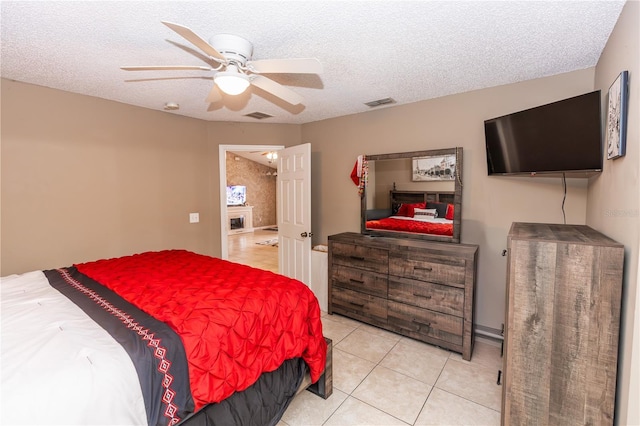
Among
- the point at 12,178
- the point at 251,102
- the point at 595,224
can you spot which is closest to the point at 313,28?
the point at 251,102

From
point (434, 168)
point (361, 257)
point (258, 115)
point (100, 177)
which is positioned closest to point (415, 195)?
point (434, 168)

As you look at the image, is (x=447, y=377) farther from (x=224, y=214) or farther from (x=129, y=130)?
(x=129, y=130)

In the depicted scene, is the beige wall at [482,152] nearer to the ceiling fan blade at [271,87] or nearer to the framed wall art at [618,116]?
the framed wall art at [618,116]

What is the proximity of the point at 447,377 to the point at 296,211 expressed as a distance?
238 centimetres

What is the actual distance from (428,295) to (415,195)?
1028mm

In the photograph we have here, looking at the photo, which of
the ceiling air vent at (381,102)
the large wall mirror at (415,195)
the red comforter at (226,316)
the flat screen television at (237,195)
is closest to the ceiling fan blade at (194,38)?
the red comforter at (226,316)

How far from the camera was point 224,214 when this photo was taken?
403 cm

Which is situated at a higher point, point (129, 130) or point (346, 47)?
point (346, 47)

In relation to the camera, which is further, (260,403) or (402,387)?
(402,387)

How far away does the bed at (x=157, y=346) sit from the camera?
3.42ft

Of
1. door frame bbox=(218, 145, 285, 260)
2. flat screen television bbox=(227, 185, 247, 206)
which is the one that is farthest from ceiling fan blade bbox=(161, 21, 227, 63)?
flat screen television bbox=(227, 185, 247, 206)

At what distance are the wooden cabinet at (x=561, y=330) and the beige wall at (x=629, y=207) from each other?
4cm

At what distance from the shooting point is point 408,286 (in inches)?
110

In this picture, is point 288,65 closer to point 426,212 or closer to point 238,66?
point 238,66
